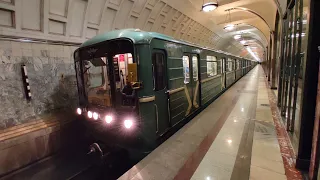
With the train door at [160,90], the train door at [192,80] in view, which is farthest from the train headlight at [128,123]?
the train door at [192,80]

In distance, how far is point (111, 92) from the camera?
314cm

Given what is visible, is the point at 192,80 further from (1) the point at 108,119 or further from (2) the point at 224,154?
(1) the point at 108,119

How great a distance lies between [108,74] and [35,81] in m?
2.56

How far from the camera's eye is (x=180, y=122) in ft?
14.5

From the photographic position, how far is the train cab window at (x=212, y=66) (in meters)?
6.48

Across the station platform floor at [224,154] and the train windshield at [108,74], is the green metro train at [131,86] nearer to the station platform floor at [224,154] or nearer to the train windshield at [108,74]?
the train windshield at [108,74]

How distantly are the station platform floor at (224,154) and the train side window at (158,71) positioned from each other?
122 cm

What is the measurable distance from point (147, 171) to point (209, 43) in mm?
15517

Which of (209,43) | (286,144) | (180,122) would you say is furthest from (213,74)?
(209,43)

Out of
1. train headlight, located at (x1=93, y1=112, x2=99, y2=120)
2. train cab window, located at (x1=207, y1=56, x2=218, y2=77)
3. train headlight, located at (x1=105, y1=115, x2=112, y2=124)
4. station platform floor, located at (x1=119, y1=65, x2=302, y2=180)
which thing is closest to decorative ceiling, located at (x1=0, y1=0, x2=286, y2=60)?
train headlight, located at (x1=93, y1=112, x2=99, y2=120)

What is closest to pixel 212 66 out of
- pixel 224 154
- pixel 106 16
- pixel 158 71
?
pixel 158 71

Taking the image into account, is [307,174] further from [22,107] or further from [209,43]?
[209,43]

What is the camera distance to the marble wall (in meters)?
3.82

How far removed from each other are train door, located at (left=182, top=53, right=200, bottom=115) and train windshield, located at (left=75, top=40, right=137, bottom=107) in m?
2.03
